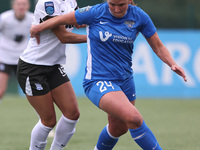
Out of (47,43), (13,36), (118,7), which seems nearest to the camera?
(118,7)

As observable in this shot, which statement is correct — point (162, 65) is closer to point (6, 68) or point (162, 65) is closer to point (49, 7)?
point (6, 68)

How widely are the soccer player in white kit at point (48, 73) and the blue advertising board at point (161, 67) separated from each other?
8854mm

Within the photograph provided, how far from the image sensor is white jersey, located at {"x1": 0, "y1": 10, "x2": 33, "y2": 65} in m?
9.89

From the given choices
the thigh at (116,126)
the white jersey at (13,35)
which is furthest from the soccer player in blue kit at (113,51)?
the white jersey at (13,35)

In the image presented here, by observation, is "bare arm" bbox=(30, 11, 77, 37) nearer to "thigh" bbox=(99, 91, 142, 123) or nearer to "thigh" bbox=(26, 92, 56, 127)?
"thigh" bbox=(26, 92, 56, 127)

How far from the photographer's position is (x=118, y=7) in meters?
5.34

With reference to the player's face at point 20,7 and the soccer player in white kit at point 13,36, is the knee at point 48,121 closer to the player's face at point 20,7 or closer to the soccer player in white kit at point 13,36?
the soccer player in white kit at point 13,36

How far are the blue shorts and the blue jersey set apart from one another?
0.18ft

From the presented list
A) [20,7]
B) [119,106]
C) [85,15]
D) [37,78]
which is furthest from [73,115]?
[20,7]

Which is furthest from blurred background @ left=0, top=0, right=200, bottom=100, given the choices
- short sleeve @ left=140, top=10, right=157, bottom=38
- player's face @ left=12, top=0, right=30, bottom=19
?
short sleeve @ left=140, top=10, right=157, bottom=38

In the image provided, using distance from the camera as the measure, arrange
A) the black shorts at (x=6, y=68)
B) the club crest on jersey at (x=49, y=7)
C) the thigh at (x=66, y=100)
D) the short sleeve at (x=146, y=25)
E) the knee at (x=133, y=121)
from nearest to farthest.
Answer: the knee at (x=133, y=121)
the short sleeve at (x=146, y=25)
the club crest on jersey at (x=49, y=7)
the thigh at (x=66, y=100)
the black shorts at (x=6, y=68)

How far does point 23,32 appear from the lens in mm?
10242

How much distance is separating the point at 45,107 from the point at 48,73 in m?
0.40

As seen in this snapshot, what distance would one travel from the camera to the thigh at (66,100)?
6.03m
